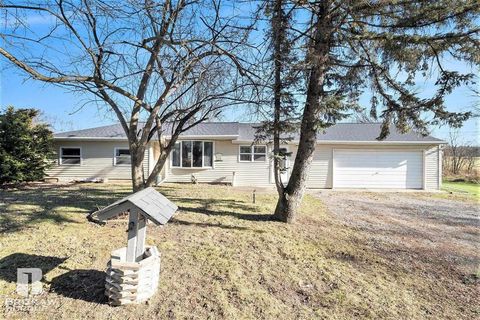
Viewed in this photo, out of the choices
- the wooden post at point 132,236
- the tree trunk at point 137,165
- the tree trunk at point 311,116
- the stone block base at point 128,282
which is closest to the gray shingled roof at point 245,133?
the tree trunk at point 311,116

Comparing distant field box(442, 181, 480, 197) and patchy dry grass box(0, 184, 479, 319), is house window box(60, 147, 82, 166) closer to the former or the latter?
patchy dry grass box(0, 184, 479, 319)

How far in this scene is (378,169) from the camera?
14.2 metres

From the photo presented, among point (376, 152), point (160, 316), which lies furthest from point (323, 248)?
point (376, 152)

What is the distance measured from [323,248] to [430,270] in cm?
164

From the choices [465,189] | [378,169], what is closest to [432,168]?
[378,169]

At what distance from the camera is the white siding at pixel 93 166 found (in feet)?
47.9

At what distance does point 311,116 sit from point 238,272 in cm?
382

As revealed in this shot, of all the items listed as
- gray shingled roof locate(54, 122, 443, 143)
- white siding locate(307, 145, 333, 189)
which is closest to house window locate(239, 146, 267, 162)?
gray shingled roof locate(54, 122, 443, 143)

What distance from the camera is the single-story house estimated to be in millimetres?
14047

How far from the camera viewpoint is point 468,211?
9102mm

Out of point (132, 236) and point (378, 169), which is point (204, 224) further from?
point (378, 169)

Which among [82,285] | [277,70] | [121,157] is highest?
[277,70]

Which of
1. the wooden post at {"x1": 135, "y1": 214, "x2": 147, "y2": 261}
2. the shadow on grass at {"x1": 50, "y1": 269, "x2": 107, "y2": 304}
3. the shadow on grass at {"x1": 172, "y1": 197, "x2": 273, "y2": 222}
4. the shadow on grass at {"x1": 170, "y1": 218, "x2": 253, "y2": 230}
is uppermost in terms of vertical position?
the wooden post at {"x1": 135, "y1": 214, "x2": 147, "y2": 261}

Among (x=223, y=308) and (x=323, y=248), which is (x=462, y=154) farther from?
(x=223, y=308)
